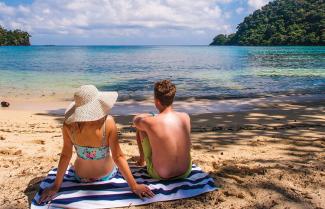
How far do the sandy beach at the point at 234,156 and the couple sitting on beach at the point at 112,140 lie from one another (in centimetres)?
42

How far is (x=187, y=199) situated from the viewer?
12.7 feet

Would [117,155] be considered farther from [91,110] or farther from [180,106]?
[180,106]

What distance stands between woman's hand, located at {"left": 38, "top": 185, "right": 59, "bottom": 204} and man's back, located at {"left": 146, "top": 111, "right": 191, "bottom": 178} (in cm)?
107

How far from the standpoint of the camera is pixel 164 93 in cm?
390

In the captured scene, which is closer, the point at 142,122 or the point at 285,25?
the point at 142,122

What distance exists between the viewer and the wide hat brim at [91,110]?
137 inches

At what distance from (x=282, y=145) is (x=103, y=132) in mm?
3464

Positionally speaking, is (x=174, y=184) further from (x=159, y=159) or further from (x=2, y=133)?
(x=2, y=133)

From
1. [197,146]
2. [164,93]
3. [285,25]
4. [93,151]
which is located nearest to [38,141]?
[197,146]

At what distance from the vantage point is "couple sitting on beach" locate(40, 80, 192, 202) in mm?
3613

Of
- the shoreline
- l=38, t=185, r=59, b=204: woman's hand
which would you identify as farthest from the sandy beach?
the shoreline

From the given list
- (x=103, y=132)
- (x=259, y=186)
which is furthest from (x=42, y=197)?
(x=259, y=186)

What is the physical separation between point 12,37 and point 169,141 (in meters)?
150

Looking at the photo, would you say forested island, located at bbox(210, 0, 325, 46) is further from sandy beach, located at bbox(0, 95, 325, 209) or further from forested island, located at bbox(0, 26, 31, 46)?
sandy beach, located at bbox(0, 95, 325, 209)
